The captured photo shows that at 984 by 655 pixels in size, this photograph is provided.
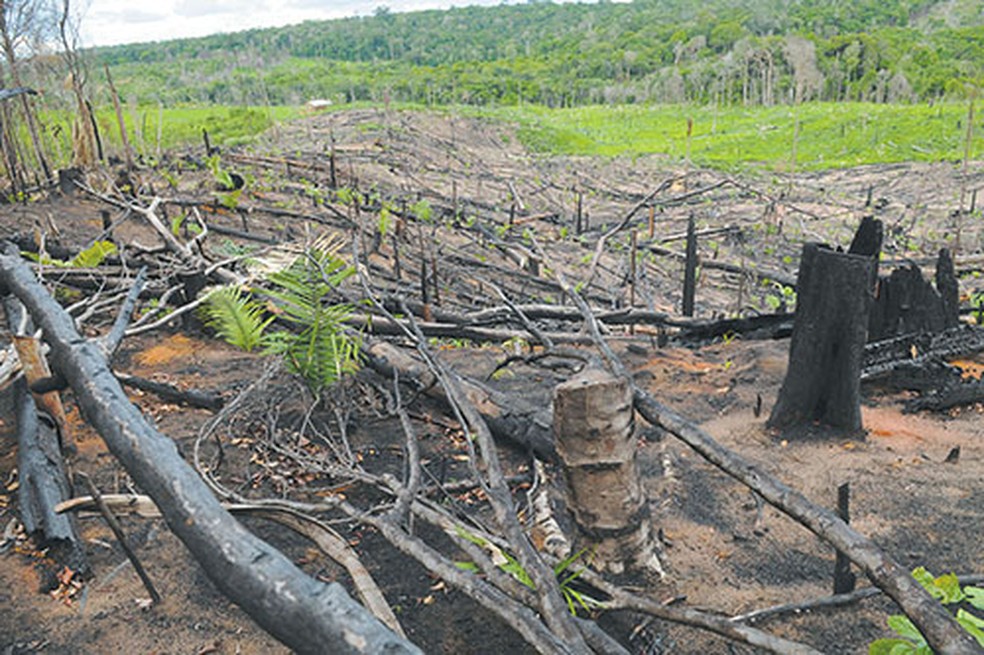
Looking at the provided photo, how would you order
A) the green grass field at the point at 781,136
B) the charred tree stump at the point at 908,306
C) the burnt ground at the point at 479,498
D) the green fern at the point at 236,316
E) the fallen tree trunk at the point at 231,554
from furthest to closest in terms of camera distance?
the green grass field at the point at 781,136 < the charred tree stump at the point at 908,306 < the green fern at the point at 236,316 < the burnt ground at the point at 479,498 < the fallen tree trunk at the point at 231,554

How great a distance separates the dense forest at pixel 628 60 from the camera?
58625mm

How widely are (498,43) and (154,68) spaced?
58405 millimetres

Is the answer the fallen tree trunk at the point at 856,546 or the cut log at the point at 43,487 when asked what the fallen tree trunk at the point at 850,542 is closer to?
the fallen tree trunk at the point at 856,546

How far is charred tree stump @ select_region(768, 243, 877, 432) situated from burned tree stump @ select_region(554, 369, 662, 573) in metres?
2.91

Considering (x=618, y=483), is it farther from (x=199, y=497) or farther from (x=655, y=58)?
(x=655, y=58)

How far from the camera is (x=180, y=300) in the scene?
7.87 m

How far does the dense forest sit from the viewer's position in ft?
192

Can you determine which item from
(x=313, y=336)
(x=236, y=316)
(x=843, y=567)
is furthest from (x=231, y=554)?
(x=236, y=316)

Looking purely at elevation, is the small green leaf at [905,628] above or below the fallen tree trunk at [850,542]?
below

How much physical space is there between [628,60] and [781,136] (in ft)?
144

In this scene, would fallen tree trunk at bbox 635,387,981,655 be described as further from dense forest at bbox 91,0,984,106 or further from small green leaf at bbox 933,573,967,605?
dense forest at bbox 91,0,984,106

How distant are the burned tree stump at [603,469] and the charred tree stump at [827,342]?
2.91 meters

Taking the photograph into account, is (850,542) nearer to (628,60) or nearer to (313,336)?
(313,336)

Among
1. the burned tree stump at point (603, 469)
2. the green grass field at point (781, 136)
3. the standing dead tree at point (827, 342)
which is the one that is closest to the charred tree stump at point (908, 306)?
the standing dead tree at point (827, 342)
